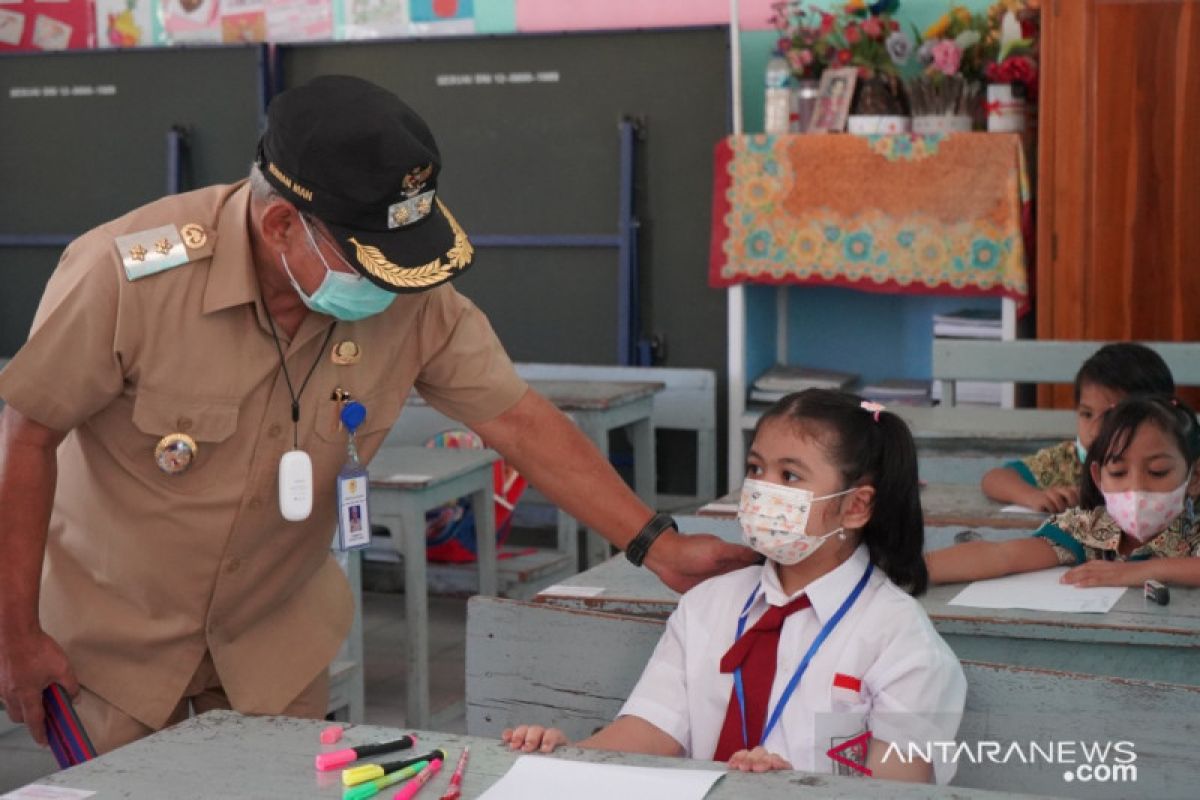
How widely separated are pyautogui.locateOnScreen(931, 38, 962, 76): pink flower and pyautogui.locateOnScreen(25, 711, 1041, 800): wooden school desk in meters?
4.04

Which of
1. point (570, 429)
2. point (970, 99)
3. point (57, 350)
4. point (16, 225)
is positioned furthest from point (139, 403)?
point (16, 225)

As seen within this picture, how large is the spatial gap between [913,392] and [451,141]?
210 cm

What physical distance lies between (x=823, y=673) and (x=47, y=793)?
0.90 m

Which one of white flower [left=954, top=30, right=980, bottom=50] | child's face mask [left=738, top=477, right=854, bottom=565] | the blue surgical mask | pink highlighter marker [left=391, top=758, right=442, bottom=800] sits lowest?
pink highlighter marker [left=391, top=758, right=442, bottom=800]

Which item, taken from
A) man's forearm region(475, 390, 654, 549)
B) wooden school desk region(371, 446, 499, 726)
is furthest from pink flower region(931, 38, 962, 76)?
man's forearm region(475, 390, 654, 549)

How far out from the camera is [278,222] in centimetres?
197

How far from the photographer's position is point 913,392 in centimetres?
577

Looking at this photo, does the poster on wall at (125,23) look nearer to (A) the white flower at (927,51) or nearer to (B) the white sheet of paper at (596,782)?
(A) the white flower at (927,51)

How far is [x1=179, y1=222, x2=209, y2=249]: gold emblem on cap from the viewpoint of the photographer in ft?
6.65

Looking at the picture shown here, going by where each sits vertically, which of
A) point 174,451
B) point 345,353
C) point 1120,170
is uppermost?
point 1120,170

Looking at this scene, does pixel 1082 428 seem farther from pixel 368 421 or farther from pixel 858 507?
pixel 368 421

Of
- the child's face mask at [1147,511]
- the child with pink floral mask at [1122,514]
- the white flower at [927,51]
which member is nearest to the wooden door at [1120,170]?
the white flower at [927,51]

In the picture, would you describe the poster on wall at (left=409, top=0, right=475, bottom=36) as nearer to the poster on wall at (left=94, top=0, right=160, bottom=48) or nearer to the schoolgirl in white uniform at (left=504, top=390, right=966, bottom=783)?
the poster on wall at (left=94, top=0, right=160, bottom=48)

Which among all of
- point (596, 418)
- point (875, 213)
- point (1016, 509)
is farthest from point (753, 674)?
point (875, 213)
